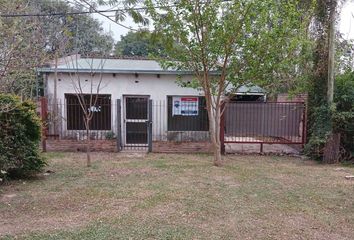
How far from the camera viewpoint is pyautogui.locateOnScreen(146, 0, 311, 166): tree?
911cm

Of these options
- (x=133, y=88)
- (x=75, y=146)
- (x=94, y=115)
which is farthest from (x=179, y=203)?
(x=94, y=115)

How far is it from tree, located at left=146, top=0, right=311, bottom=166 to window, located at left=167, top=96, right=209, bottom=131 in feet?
8.88

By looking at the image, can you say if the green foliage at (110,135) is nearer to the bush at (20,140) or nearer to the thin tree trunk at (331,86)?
the bush at (20,140)

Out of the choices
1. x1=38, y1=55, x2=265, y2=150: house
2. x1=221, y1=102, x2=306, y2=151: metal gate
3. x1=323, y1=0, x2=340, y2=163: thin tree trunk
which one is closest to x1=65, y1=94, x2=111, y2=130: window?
x1=38, y1=55, x2=265, y2=150: house

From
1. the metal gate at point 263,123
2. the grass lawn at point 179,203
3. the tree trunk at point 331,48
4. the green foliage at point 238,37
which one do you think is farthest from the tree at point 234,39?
the grass lawn at point 179,203

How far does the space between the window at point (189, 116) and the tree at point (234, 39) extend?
8.88 feet

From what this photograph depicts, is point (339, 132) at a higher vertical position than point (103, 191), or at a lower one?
higher

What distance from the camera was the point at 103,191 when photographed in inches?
278

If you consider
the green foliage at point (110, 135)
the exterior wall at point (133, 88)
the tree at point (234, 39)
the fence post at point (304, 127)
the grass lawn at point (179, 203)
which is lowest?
the grass lawn at point (179, 203)

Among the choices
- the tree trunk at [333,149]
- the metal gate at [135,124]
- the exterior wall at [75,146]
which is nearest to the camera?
the tree trunk at [333,149]

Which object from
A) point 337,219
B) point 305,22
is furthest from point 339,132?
point 337,219

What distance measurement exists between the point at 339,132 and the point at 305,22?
11.7 feet

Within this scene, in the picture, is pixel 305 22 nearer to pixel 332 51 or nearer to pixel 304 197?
pixel 332 51

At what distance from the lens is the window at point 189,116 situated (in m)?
13.6
